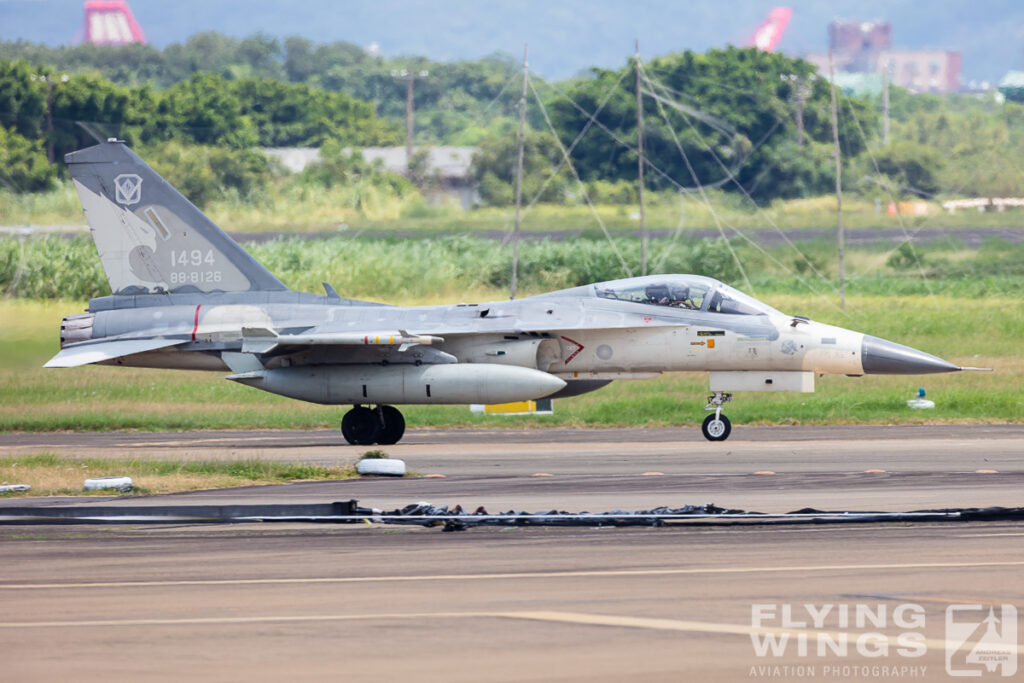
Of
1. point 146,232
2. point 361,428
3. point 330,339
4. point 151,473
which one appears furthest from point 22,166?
point 151,473

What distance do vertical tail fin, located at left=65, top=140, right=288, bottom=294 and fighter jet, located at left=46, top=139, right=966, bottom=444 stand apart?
0.02 m

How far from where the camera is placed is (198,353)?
68.4 ft

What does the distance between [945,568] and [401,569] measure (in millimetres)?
3595

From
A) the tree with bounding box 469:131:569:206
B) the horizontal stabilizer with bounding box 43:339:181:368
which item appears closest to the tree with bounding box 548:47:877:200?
the tree with bounding box 469:131:569:206

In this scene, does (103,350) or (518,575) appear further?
(103,350)

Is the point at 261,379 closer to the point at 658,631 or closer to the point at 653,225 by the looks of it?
the point at 658,631

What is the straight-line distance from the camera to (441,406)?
2617 centimetres

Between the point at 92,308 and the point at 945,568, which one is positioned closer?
the point at 945,568

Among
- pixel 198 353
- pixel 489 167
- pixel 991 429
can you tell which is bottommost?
pixel 991 429

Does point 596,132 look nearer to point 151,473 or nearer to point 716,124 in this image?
point 716,124

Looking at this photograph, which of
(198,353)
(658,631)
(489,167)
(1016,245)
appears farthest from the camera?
(489,167)

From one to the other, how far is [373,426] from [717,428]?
5031 mm

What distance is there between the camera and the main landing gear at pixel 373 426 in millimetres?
20656

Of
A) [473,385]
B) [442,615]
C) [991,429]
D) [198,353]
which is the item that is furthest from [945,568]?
[198,353]
